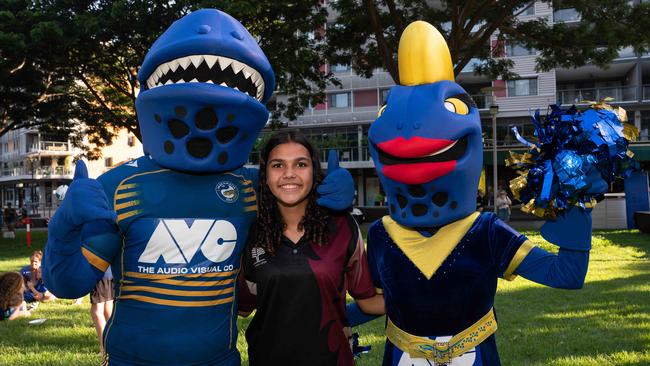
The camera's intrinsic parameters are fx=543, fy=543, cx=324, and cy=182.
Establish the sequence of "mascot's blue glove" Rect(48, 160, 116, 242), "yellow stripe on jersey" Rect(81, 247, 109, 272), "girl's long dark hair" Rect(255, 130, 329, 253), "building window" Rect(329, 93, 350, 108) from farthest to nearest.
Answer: "building window" Rect(329, 93, 350, 108) < "girl's long dark hair" Rect(255, 130, 329, 253) < "yellow stripe on jersey" Rect(81, 247, 109, 272) < "mascot's blue glove" Rect(48, 160, 116, 242)

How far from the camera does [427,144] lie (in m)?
2.68

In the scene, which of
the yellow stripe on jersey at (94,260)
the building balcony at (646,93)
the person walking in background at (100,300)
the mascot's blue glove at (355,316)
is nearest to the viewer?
the yellow stripe on jersey at (94,260)

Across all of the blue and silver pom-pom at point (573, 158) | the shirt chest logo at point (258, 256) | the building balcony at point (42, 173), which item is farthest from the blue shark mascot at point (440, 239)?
the building balcony at point (42, 173)

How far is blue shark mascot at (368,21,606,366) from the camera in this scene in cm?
273

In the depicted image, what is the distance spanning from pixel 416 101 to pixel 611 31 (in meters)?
10.6

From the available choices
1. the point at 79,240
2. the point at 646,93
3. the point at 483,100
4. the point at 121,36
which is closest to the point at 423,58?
the point at 79,240

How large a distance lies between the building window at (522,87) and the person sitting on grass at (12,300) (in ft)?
87.7

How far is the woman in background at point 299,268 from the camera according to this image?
2.83 m

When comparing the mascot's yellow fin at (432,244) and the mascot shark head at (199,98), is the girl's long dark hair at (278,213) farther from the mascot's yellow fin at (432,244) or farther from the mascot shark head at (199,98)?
the mascot's yellow fin at (432,244)

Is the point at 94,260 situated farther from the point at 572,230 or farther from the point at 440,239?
the point at 572,230

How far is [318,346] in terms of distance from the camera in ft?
9.37

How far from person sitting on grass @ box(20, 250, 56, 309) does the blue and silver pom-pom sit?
7.82 m

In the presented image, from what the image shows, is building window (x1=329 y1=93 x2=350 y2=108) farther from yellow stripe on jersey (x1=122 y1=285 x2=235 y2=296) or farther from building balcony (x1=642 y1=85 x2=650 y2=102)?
yellow stripe on jersey (x1=122 y1=285 x2=235 y2=296)

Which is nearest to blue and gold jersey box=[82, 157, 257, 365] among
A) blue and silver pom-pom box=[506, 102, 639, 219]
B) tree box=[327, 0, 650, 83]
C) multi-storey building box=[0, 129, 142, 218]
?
blue and silver pom-pom box=[506, 102, 639, 219]
